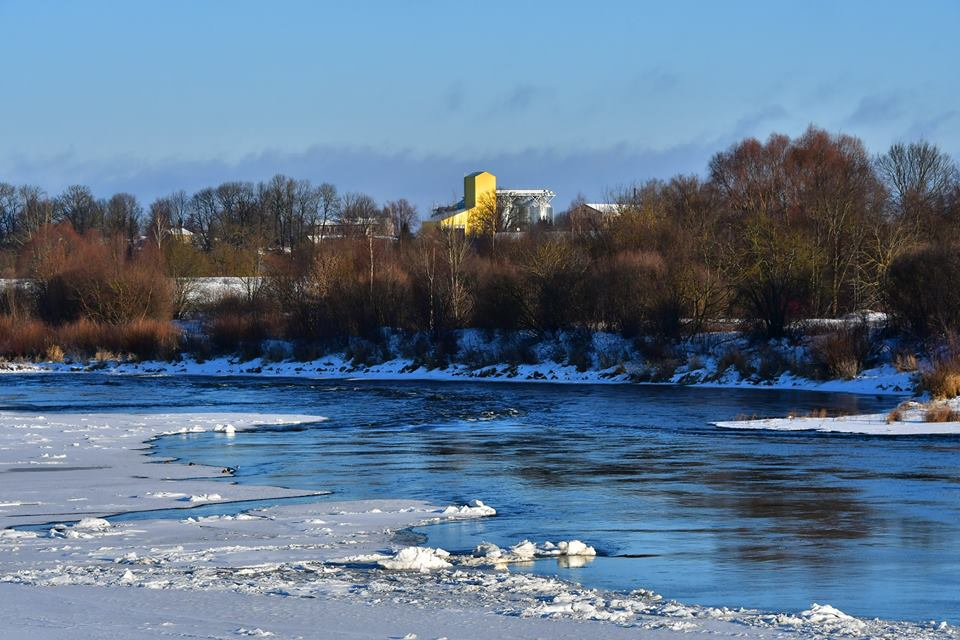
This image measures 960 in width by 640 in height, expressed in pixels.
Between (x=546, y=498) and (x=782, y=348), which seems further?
(x=782, y=348)

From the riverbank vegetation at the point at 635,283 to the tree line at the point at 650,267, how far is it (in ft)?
0.37

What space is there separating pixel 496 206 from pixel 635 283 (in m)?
46.0

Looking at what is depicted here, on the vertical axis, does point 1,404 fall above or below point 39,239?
below

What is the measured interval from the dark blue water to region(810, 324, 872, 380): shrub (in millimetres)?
3535

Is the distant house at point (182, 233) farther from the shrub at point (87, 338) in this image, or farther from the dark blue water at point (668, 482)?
the dark blue water at point (668, 482)

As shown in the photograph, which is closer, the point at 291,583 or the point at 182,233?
the point at 291,583

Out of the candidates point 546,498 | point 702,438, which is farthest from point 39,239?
point 546,498

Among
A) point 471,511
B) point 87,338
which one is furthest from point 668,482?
point 87,338

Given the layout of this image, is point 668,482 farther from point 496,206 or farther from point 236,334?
point 496,206

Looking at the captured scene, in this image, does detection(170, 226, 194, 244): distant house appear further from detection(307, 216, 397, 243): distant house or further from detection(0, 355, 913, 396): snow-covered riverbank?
detection(0, 355, 913, 396): snow-covered riverbank

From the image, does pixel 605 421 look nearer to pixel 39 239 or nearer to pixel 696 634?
pixel 696 634

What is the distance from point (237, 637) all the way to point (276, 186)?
4614 inches

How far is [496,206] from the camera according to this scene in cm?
9969

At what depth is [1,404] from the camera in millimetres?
39781
